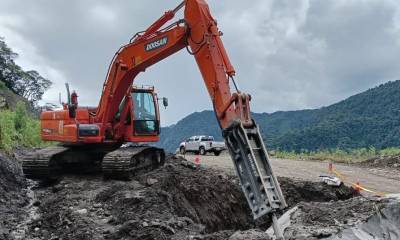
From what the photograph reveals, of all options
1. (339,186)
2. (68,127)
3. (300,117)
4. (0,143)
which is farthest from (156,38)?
(300,117)

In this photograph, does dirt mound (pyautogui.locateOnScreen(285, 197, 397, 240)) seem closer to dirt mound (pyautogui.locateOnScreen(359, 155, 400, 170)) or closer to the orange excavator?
the orange excavator

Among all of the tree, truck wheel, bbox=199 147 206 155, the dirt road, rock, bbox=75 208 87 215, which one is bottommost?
rock, bbox=75 208 87 215

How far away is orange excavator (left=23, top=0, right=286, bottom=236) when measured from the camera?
789cm

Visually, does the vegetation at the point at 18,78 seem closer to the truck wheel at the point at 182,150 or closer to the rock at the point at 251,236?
the truck wheel at the point at 182,150

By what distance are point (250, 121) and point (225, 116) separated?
2.06 feet

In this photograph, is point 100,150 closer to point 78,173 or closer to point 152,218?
point 78,173

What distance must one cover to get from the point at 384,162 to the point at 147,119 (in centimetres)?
1354

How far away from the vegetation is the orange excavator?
151ft

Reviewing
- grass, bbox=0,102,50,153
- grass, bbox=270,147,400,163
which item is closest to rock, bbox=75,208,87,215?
grass, bbox=0,102,50,153

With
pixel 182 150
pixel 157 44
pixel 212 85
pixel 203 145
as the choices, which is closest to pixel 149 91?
pixel 157 44

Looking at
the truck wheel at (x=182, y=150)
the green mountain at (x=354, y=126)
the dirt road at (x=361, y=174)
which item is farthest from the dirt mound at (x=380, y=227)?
the green mountain at (x=354, y=126)

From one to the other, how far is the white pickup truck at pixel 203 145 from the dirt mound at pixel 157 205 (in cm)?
1609

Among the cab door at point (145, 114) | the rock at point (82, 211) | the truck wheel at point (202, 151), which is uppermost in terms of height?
the cab door at point (145, 114)

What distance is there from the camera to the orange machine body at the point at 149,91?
9.34 m
